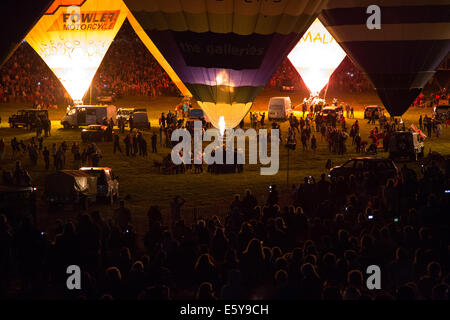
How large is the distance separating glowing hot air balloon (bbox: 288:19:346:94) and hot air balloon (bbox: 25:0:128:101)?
9.14 m

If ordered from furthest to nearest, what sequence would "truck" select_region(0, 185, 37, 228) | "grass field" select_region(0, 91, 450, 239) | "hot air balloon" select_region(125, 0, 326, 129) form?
"hot air balloon" select_region(125, 0, 326, 129) < "grass field" select_region(0, 91, 450, 239) < "truck" select_region(0, 185, 37, 228)

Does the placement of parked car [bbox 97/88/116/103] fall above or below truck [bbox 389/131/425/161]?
above

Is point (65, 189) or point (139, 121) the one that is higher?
point (139, 121)

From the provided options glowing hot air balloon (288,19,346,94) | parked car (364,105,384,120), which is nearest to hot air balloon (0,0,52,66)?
glowing hot air balloon (288,19,346,94)

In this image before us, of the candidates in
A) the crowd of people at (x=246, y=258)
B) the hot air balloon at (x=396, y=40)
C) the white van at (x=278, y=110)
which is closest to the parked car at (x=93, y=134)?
the hot air balloon at (x=396, y=40)

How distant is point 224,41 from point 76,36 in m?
17.7

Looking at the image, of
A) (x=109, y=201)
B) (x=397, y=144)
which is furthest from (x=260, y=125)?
(x=109, y=201)

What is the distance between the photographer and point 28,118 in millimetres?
31641

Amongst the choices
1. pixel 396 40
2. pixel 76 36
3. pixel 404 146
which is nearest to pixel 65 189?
pixel 404 146

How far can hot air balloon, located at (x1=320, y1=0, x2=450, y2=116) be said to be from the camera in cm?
2206

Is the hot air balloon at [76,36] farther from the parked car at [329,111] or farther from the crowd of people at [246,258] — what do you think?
the crowd of people at [246,258]

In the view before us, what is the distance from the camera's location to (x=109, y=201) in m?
16.1

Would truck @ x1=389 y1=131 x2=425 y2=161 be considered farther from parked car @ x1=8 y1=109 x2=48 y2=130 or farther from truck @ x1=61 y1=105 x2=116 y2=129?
parked car @ x1=8 y1=109 x2=48 y2=130

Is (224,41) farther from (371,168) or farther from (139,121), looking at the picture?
(139,121)
